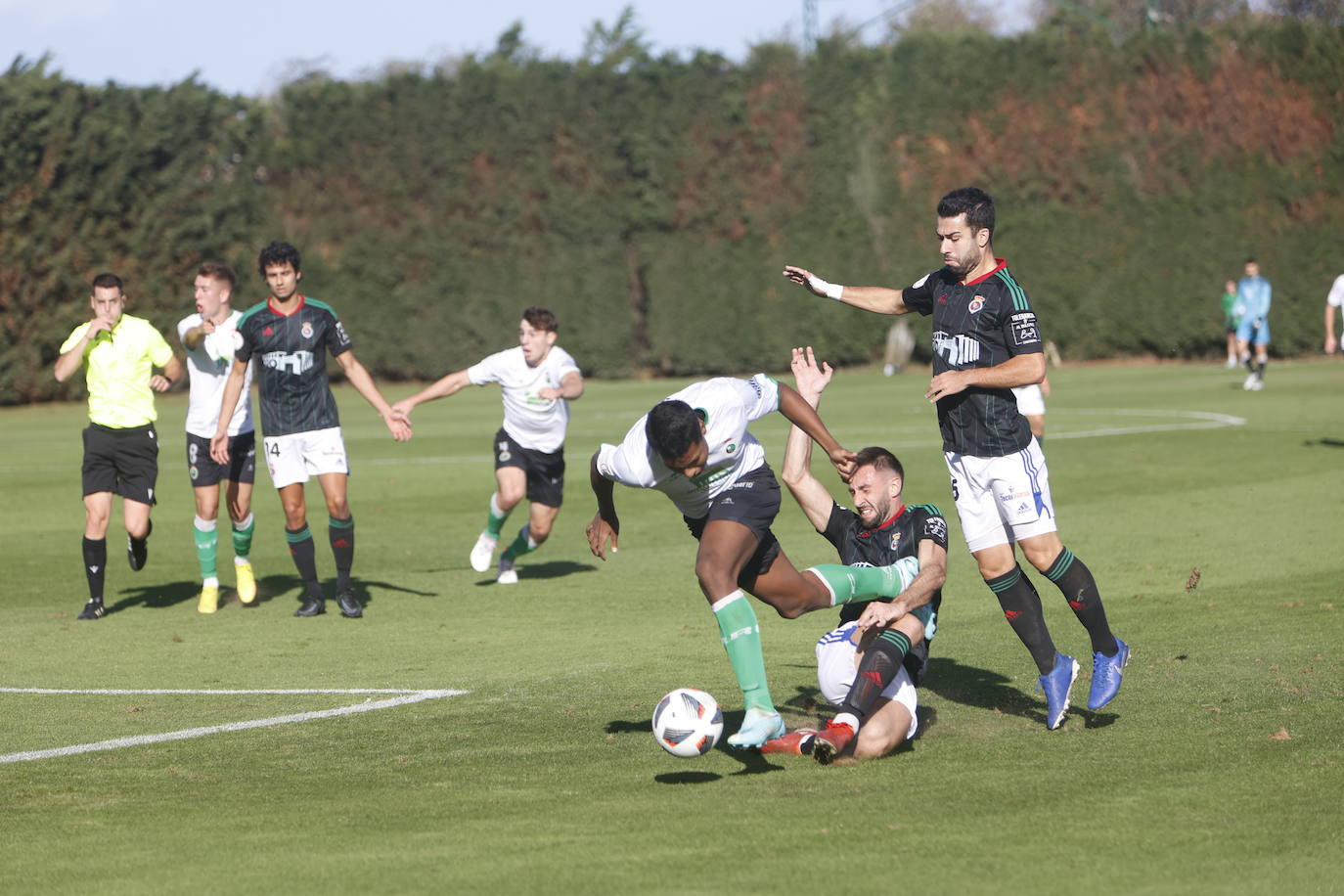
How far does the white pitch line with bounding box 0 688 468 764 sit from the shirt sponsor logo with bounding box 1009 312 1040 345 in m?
3.38

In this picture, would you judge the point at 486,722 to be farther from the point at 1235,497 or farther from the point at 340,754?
the point at 1235,497

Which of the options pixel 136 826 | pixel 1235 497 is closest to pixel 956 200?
pixel 136 826

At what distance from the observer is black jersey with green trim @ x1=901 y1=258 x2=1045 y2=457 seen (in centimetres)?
727

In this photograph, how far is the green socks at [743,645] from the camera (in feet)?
21.8

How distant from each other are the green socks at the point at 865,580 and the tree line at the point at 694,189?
109 ft

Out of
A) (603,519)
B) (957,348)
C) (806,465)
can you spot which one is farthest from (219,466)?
(957,348)

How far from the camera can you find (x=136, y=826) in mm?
5750

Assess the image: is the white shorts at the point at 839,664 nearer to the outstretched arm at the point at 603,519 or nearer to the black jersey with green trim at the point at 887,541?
the black jersey with green trim at the point at 887,541

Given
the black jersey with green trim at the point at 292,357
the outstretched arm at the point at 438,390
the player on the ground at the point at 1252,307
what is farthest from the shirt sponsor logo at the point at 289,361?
the player on the ground at the point at 1252,307

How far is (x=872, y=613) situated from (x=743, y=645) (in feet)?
1.97

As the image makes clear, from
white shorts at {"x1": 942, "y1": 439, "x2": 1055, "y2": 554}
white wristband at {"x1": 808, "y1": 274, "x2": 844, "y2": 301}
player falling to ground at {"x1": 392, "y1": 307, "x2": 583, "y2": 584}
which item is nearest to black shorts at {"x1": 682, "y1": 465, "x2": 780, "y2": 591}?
white shorts at {"x1": 942, "y1": 439, "x2": 1055, "y2": 554}

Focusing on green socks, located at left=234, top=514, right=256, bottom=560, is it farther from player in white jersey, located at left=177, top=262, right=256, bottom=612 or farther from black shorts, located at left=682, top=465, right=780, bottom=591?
black shorts, located at left=682, top=465, right=780, bottom=591

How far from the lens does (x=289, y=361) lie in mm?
11562

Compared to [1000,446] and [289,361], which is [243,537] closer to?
[289,361]
